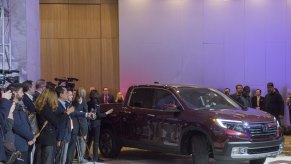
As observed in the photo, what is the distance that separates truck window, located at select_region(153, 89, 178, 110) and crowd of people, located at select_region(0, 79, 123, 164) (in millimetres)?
1431

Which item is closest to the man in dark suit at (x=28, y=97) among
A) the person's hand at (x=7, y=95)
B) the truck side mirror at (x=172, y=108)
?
the person's hand at (x=7, y=95)

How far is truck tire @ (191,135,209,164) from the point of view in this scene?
30.6ft

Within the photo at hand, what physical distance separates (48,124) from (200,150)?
10.6 feet

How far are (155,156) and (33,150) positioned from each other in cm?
463

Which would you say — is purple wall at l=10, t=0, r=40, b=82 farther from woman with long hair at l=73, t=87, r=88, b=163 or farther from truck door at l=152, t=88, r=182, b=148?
truck door at l=152, t=88, r=182, b=148

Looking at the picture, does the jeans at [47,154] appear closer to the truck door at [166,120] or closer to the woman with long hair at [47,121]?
the woman with long hair at [47,121]

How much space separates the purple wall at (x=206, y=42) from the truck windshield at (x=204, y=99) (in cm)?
681

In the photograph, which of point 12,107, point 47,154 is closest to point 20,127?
point 12,107

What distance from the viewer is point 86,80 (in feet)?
60.3

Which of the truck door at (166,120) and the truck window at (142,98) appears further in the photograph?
the truck window at (142,98)

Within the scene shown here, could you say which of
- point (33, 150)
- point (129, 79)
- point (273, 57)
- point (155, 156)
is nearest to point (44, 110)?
point (33, 150)

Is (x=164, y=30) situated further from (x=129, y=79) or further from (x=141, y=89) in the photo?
(x=141, y=89)

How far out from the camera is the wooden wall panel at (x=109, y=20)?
18.4 m

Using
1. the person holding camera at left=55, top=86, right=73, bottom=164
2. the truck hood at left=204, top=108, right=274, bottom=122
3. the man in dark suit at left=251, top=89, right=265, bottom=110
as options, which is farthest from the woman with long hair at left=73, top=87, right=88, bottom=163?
the man in dark suit at left=251, top=89, right=265, bottom=110
